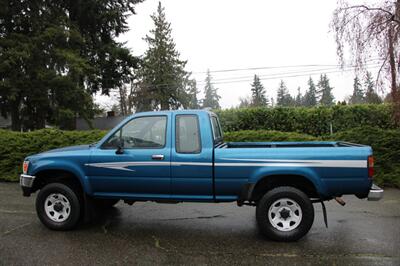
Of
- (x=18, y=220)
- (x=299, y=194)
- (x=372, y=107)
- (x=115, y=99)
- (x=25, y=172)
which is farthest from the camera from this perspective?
(x=115, y=99)

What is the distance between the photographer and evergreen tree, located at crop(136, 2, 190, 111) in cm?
4916

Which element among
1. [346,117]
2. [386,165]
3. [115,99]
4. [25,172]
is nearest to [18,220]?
[25,172]

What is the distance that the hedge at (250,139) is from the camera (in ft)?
30.1

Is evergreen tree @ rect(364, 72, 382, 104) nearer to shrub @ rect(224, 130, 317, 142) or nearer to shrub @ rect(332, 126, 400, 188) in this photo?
shrub @ rect(332, 126, 400, 188)

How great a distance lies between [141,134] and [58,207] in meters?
1.80

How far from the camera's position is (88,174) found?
18.8ft

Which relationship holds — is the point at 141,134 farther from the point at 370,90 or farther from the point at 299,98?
the point at 299,98

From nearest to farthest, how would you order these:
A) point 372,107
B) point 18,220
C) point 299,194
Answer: point 299,194
point 18,220
point 372,107

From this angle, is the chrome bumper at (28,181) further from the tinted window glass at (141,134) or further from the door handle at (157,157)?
the door handle at (157,157)

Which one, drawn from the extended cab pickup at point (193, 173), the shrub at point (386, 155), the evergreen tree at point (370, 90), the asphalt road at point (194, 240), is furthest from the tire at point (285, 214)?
the evergreen tree at point (370, 90)

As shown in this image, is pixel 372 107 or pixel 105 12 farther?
pixel 105 12

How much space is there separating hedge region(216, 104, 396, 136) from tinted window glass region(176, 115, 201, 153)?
8068 millimetres

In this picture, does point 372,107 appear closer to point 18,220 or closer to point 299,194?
point 299,194

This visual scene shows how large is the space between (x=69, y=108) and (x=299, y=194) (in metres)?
19.0
